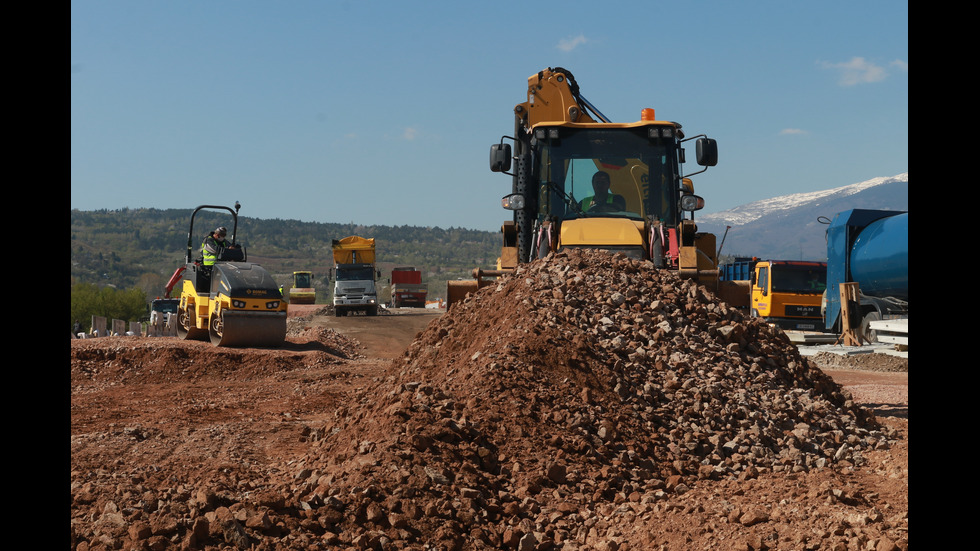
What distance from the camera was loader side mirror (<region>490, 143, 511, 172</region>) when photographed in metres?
10.3

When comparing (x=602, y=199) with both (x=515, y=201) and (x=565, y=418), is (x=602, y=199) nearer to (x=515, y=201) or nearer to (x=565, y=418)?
(x=515, y=201)

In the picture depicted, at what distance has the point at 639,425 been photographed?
6.55 meters

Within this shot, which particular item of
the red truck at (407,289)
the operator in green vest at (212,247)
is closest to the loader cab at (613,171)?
the operator in green vest at (212,247)

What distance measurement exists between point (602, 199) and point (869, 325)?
11.6 meters

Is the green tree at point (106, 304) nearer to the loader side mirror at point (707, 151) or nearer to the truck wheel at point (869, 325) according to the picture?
the truck wheel at point (869, 325)

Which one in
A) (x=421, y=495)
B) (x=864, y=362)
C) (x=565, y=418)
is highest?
(x=565, y=418)

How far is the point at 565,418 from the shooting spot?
638 centimetres

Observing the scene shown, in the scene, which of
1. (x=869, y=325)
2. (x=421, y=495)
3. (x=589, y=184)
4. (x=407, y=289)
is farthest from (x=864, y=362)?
(x=407, y=289)

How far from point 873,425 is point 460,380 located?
3.87 metres

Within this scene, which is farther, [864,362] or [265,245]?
[265,245]

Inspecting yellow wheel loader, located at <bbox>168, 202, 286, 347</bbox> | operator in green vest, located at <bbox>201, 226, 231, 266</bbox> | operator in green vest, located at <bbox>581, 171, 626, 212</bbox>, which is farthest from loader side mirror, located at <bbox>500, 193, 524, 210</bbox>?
operator in green vest, located at <bbox>201, 226, 231, 266</bbox>

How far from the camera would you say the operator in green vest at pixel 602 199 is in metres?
10.6

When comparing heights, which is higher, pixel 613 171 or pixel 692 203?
pixel 613 171

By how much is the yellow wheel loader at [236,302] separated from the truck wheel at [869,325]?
13356mm
